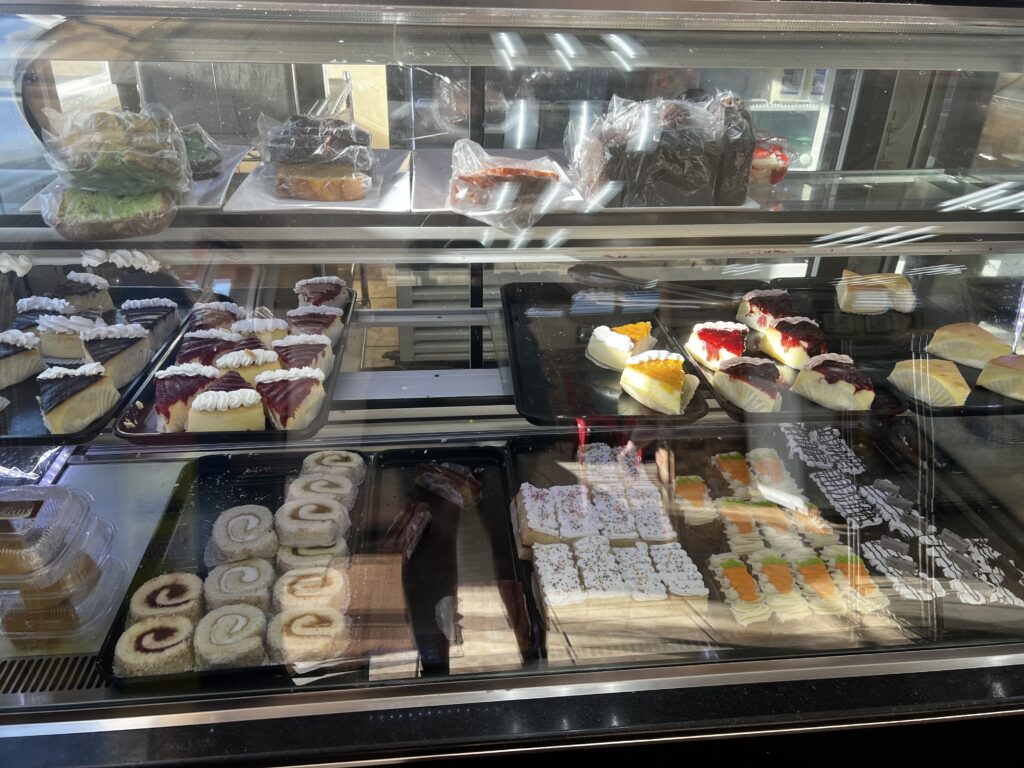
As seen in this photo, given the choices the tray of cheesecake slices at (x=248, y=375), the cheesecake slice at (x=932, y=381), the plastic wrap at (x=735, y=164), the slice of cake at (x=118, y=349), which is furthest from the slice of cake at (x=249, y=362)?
the cheesecake slice at (x=932, y=381)

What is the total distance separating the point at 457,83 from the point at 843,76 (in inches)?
44.3

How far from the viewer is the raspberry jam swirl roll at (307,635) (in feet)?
5.21

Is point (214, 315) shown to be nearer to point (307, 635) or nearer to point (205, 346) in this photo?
point (205, 346)

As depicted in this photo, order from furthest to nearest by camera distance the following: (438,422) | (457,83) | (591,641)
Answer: (438,422) < (457,83) < (591,641)

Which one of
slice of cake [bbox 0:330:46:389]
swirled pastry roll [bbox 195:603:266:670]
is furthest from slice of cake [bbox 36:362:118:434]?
swirled pastry roll [bbox 195:603:266:670]

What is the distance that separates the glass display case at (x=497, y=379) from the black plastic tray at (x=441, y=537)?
1 centimetres

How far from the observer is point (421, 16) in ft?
4.11

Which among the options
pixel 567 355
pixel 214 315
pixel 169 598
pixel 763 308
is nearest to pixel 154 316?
pixel 214 315

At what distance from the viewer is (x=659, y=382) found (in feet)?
6.50

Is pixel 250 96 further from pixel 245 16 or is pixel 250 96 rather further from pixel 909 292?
pixel 909 292

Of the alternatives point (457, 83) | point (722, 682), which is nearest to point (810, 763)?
point (722, 682)

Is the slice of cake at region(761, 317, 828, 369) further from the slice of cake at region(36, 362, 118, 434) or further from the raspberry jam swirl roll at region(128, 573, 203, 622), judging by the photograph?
the slice of cake at region(36, 362, 118, 434)

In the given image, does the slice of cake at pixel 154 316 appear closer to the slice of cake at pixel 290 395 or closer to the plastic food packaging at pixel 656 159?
the slice of cake at pixel 290 395

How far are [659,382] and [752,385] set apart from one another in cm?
30
